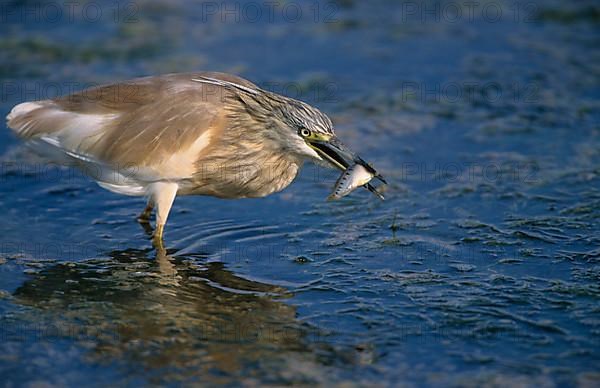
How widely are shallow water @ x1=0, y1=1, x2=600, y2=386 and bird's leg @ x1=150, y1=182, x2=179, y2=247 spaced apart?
0.24 metres

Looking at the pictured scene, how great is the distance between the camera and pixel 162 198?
23.8ft

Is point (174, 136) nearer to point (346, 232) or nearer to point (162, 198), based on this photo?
point (162, 198)

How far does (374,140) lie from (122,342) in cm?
427

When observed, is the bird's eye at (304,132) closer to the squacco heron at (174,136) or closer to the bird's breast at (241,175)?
the squacco heron at (174,136)

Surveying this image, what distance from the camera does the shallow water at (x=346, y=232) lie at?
574cm

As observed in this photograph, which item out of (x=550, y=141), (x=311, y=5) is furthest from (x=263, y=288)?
(x=311, y=5)

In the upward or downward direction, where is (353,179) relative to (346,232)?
upward

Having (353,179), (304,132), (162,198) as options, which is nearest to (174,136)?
(162,198)

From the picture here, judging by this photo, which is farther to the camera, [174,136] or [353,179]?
[174,136]

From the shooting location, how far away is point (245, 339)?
5.93m

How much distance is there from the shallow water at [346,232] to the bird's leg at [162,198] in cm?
24

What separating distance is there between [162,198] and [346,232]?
1.46m

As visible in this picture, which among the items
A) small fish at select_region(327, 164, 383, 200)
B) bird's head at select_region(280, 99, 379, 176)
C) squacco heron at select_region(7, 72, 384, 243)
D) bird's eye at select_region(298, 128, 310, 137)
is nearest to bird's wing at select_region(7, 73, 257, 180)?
squacco heron at select_region(7, 72, 384, 243)

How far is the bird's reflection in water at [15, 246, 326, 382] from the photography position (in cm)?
568
